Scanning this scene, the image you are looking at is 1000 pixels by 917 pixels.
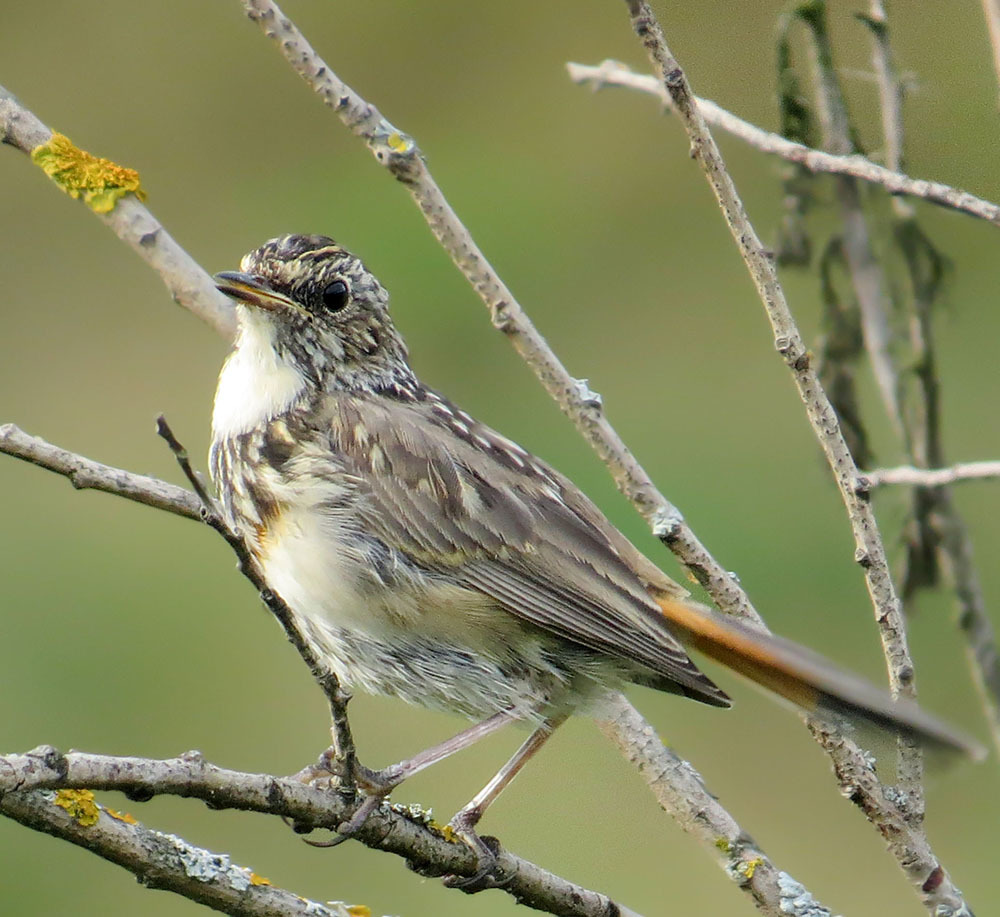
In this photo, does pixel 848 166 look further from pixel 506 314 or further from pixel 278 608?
pixel 278 608

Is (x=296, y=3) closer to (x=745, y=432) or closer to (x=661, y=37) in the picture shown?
(x=745, y=432)

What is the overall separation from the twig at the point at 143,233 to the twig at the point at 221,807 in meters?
1.51

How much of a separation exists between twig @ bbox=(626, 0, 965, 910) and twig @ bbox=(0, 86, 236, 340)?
1.64 meters

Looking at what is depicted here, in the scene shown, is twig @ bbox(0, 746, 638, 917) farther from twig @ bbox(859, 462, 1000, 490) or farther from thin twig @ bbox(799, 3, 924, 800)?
thin twig @ bbox(799, 3, 924, 800)

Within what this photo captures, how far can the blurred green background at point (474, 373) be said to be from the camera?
627 centimetres

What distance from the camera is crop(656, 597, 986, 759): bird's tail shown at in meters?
2.88

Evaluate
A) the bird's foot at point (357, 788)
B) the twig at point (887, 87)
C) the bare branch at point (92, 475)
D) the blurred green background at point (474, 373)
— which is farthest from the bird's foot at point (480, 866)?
the blurred green background at point (474, 373)

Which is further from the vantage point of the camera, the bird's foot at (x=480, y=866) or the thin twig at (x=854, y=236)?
the thin twig at (x=854, y=236)

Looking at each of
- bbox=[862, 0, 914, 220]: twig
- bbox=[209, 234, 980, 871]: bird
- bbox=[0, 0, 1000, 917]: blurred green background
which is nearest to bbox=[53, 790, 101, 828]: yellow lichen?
bbox=[209, 234, 980, 871]: bird

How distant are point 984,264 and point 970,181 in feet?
1.41

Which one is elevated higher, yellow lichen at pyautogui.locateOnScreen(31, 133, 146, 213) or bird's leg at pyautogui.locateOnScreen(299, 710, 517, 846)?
yellow lichen at pyautogui.locateOnScreen(31, 133, 146, 213)

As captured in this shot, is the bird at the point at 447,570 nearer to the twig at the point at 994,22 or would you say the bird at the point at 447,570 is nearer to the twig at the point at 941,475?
the twig at the point at 941,475

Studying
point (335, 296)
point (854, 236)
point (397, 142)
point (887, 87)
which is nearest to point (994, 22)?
point (887, 87)

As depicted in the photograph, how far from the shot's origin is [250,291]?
3852mm
